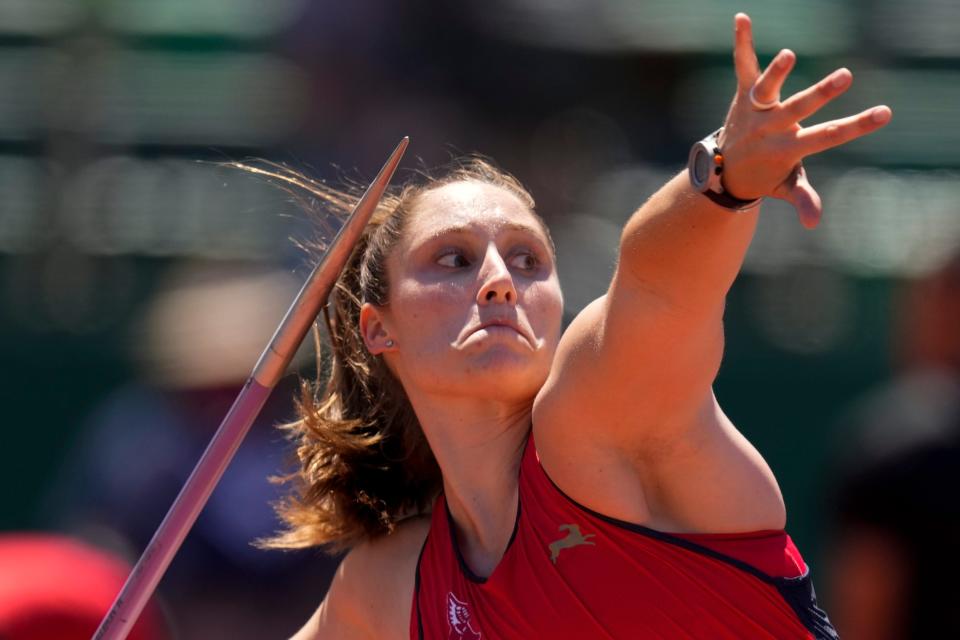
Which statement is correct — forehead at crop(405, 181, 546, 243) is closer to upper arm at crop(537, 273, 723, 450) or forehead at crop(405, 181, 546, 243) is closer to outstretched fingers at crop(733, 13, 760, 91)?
upper arm at crop(537, 273, 723, 450)

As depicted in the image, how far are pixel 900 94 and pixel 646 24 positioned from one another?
100 cm

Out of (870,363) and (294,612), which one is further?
(870,363)

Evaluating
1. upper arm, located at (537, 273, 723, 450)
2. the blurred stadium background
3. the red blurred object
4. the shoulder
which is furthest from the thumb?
the blurred stadium background

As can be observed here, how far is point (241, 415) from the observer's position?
2695 millimetres

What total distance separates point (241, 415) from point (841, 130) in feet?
4.50

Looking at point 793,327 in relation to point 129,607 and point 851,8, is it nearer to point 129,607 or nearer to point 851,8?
point 851,8

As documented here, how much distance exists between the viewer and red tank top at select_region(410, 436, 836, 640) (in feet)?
7.41

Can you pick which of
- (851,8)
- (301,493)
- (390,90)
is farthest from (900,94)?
(301,493)

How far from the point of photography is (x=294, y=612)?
4.24 m

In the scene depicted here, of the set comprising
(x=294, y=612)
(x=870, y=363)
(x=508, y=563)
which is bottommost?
(x=294, y=612)

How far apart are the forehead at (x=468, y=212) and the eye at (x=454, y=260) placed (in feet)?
0.15

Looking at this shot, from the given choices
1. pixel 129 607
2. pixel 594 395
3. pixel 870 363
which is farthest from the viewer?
pixel 870 363

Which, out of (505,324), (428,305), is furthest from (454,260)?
(505,324)

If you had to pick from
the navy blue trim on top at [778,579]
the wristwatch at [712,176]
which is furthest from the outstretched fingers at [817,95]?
the navy blue trim on top at [778,579]
